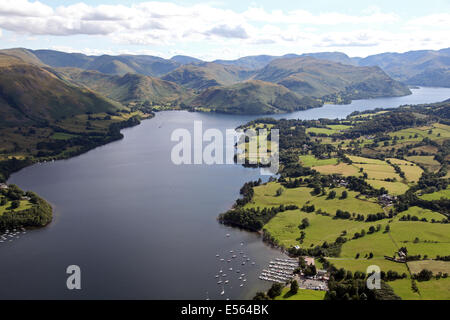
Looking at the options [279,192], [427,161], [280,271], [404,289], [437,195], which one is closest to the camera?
[404,289]

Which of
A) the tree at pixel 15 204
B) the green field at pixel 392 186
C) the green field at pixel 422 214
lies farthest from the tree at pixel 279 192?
the tree at pixel 15 204

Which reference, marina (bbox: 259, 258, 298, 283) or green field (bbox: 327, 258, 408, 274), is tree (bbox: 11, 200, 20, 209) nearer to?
marina (bbox: 259, 258, 298, 283)

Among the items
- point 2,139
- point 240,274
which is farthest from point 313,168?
point 2,139

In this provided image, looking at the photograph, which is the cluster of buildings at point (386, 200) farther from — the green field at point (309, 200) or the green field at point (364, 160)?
the green field at point (364, 160)

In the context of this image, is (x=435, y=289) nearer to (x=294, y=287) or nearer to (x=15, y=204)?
(x=294, y=287)

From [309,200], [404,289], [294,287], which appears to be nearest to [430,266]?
[404,289]
